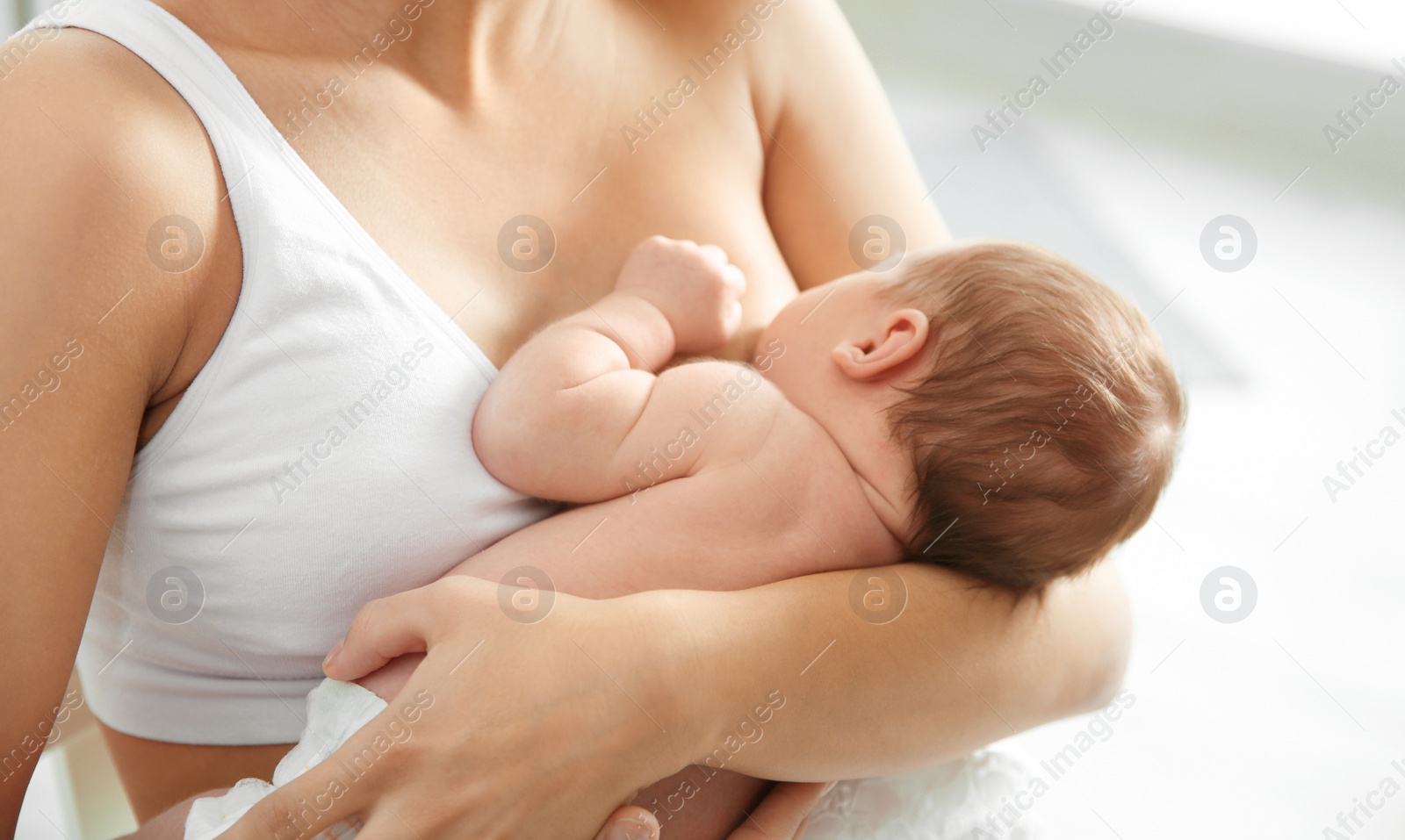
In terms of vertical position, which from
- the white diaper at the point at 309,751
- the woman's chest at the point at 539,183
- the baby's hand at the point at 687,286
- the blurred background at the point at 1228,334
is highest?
the woman's chest at the point at 539,183

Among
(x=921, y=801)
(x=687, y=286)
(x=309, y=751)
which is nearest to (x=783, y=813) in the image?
(x=921, y=801)

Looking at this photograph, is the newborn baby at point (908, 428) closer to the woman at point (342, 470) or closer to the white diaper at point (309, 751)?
the woman at point (342, 470)

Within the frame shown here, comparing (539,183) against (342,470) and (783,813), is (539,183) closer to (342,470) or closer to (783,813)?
(342,470)

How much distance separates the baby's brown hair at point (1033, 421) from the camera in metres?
0.88

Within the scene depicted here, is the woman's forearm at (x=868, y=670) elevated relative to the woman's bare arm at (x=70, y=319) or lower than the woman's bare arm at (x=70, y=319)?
lower

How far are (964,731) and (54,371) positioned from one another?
2.72 feet

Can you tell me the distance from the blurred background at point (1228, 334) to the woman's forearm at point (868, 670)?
0.44m

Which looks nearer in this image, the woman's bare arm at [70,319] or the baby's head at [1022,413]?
the woman's bare arm at [70,319]

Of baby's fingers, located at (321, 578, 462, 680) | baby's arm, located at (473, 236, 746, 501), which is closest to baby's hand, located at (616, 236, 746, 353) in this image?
baby's arm, located at (473, 236, 746, 501)

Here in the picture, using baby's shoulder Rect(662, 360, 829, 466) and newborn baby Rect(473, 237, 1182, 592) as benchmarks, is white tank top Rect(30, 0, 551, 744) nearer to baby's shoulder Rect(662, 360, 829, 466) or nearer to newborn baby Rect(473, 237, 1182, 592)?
newborn baby Rect(473, 237, 1182, 592)

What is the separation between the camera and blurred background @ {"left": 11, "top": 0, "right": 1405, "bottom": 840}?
1.59 m

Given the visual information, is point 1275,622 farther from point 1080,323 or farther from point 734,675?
point 734,675

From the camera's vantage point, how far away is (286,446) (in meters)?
0.79

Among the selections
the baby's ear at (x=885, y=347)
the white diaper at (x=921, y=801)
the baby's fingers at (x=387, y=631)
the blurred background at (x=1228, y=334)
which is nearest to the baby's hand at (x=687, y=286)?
the baby's ear at (x=885, y=347)
